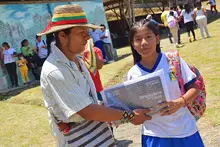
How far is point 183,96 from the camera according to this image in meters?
2.08

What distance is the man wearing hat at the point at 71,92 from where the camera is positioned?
1.81 meters

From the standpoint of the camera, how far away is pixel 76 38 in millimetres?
1900

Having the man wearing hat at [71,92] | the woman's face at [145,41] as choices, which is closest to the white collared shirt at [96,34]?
the woman's face at [145,41]

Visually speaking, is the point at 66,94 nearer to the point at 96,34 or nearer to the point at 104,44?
the point at 96,34

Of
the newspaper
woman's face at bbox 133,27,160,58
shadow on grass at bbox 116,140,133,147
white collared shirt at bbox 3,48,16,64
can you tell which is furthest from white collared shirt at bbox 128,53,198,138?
white collared shirt at bbox 3,48,16,64

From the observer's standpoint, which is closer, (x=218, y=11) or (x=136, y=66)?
(x=136, y=66)

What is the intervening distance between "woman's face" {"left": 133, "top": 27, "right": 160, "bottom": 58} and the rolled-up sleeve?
22.7 inches

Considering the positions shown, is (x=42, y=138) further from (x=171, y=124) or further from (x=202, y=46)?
(x=202, y=46)

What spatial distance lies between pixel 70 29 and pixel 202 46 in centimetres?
1004

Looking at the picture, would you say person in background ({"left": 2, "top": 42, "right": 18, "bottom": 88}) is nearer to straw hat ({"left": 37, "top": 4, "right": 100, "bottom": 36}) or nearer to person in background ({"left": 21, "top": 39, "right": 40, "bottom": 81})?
person in background ({"left": 21, "top": 39, "right": 40, "bottom": 81})

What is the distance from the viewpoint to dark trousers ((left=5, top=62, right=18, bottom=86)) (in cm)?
1027

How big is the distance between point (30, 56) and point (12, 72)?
891mm

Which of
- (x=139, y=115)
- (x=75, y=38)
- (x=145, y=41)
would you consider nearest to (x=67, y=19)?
(x=75, y=38)

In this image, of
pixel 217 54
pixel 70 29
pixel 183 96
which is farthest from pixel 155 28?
pixel 217 54
